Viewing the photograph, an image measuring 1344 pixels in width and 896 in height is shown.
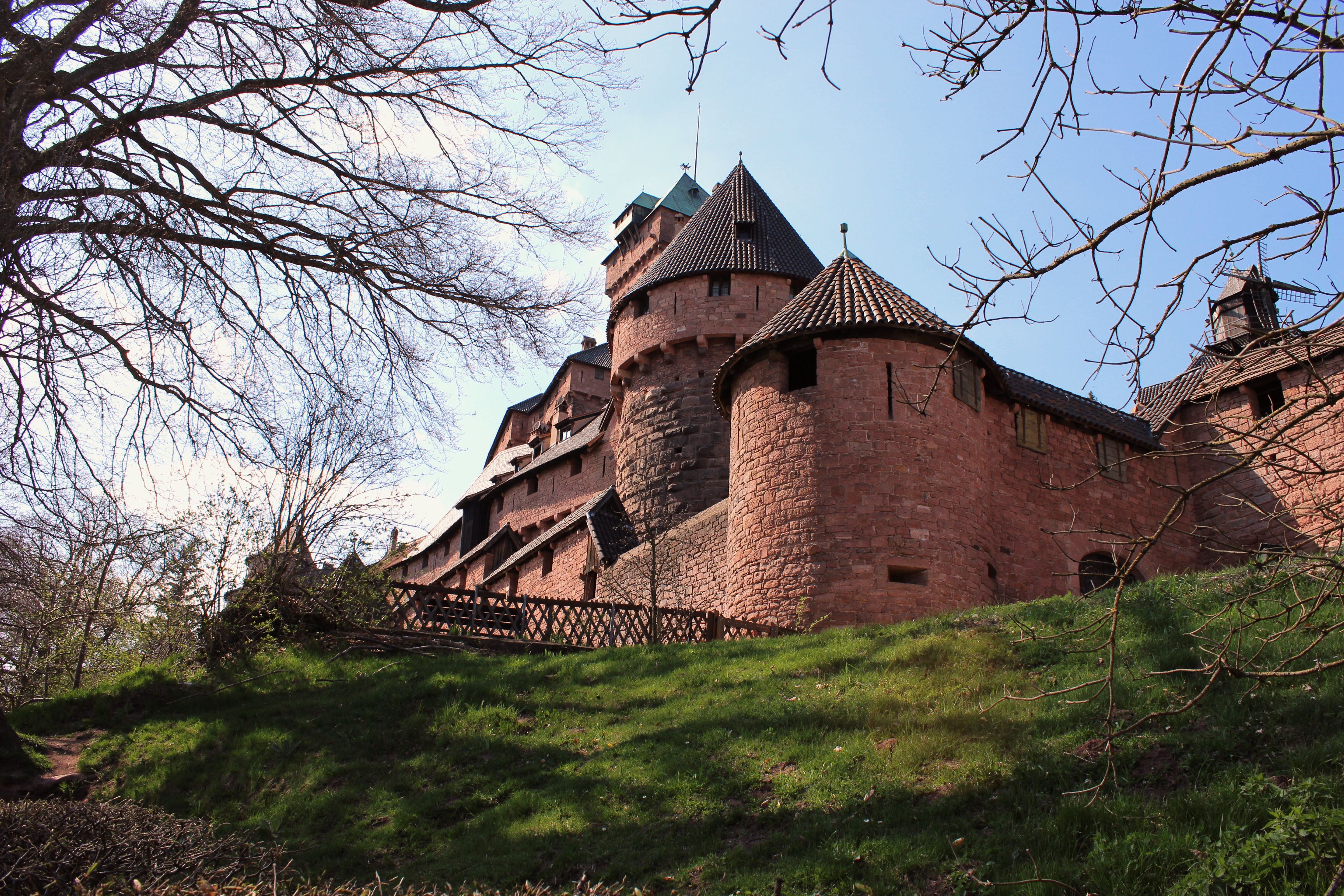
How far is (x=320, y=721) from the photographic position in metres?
11.5

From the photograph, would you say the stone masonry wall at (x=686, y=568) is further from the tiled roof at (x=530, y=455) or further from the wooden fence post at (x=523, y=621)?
the tiled roof at (x=530, y=455)

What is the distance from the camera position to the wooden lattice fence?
1512 centimetres

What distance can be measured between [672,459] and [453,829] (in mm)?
15852

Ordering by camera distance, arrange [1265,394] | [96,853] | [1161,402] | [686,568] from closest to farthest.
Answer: [96,853], [686,568], [1265,394], [1161,402]

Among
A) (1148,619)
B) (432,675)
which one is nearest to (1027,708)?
(1148,619)

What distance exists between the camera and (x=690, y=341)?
24.5 m

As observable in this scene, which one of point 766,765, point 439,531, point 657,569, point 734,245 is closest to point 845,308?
point 657,569

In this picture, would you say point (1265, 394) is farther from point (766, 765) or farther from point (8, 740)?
point (8, 740)

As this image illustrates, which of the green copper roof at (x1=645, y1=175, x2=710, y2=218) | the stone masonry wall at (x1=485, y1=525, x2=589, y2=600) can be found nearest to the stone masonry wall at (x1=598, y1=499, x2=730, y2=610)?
the stone masonry wall at (x1=485, y1=525, x2=589, y2=600)

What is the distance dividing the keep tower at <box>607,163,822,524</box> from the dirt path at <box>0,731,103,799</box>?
12779mm

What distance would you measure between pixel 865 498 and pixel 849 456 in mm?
723

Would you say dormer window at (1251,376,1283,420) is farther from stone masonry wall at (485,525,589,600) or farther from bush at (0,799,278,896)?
bush at (0,799,278,896)

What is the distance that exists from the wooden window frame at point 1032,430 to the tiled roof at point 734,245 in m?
7.35

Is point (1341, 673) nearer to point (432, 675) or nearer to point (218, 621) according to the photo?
point (432, 675)
